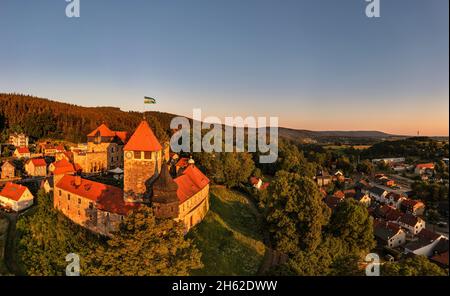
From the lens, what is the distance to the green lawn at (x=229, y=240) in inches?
915

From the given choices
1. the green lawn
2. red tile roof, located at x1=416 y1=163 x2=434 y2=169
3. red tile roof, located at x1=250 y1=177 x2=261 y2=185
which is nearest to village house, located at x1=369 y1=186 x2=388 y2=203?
red tile roof, located at x1=250 y1=177 x2=261 y2=185

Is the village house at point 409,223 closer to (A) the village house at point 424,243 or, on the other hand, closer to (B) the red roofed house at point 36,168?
(A) the village house at point 424,243

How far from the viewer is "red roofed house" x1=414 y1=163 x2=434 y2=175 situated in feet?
57.7

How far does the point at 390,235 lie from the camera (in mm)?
32531

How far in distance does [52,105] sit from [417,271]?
107 m

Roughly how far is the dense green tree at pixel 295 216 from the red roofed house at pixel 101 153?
2672 cm

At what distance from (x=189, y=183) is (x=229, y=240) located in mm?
6468

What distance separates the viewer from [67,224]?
25891 mm

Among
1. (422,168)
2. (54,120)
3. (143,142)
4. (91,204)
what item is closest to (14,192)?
(91,204)

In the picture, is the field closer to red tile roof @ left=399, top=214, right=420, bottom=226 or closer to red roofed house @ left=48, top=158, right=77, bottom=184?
red roofed house @ left=48, top=158, right=77, bottom=184

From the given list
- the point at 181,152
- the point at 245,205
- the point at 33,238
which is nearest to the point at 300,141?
the point at 181,152

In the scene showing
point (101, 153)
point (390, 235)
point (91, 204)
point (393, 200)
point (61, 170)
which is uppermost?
point (101, 153)

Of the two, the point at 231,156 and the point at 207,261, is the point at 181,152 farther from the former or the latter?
the point at 207,261

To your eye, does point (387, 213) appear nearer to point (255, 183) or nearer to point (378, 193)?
point (378, 193)
